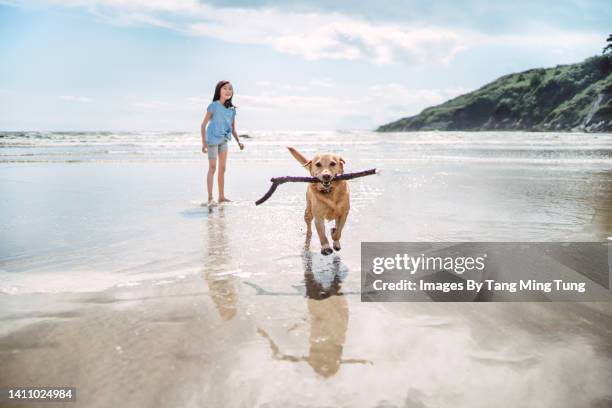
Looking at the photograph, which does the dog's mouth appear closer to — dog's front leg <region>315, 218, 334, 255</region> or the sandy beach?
dog's front leg <region>315, 218, 334, 255</region>

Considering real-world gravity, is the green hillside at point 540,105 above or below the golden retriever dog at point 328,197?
above

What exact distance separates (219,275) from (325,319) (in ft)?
4.20

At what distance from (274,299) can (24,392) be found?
1.61 meters

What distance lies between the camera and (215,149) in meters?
8.70

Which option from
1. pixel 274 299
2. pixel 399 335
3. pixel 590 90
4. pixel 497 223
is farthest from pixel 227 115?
pixel 590 90

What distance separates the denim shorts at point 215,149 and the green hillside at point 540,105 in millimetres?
39809

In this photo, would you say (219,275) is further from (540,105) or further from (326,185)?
(540,105)

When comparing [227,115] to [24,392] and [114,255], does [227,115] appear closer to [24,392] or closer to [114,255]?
[114,255]

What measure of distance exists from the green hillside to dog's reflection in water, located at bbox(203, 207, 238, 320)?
42.3 meters

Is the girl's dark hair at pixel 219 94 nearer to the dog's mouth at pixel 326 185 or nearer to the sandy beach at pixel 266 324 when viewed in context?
the sandy beach at pixel 266 324

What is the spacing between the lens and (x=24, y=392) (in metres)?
2.15

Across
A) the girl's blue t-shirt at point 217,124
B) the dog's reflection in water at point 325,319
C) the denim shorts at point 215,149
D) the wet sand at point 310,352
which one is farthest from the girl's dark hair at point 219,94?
the wet sand at point 310,352

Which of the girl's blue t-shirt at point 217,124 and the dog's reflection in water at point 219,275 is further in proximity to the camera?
the girl's blue t-shirt at point 217,124

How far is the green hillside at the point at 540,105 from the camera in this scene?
161 feet
